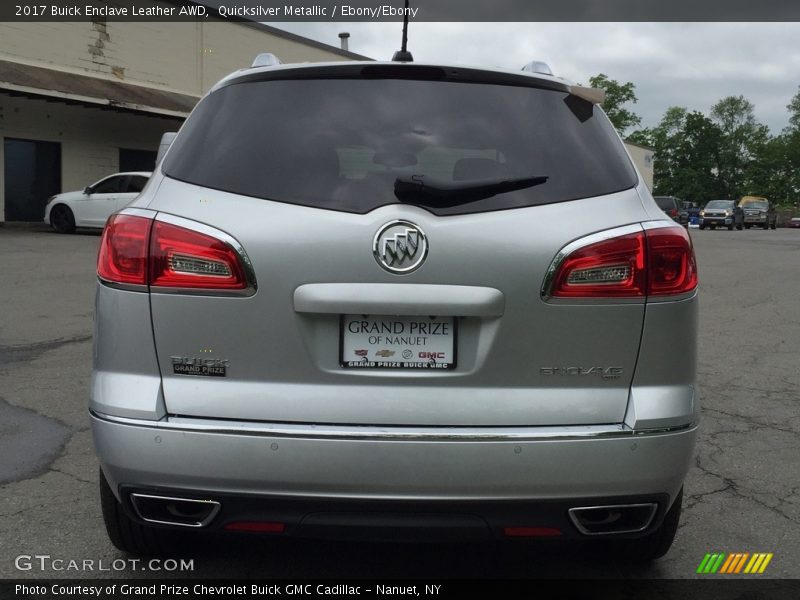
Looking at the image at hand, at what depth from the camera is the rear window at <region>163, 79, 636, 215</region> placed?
2.45 meters

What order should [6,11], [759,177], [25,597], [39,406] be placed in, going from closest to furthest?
[25,597] < [39,406] < [6,11] < [759,177]

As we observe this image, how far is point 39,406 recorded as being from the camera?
17.1 ft

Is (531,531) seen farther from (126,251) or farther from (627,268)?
(126,251)

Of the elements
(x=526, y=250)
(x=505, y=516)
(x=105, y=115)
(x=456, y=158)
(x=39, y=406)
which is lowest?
(x=39, y=406)

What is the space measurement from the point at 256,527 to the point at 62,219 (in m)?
20.4

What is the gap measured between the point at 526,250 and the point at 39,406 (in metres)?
3.92

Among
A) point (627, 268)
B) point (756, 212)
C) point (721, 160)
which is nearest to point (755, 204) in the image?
point (756, 212)

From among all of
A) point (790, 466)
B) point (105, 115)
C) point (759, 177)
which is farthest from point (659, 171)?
point (790, 466)

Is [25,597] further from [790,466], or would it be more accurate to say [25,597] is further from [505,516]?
[790,466]

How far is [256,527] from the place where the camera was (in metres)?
2.47

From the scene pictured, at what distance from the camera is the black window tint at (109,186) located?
20.0m

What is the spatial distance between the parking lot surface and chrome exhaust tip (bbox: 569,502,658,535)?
18.7 inches

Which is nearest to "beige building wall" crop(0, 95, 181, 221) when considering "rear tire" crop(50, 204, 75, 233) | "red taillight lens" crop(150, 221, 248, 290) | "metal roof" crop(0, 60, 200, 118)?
"metal roof" crop(0, 60, 200, 118)

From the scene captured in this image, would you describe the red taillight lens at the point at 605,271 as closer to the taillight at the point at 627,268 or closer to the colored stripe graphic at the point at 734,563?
the taillight at the point at 627,268
